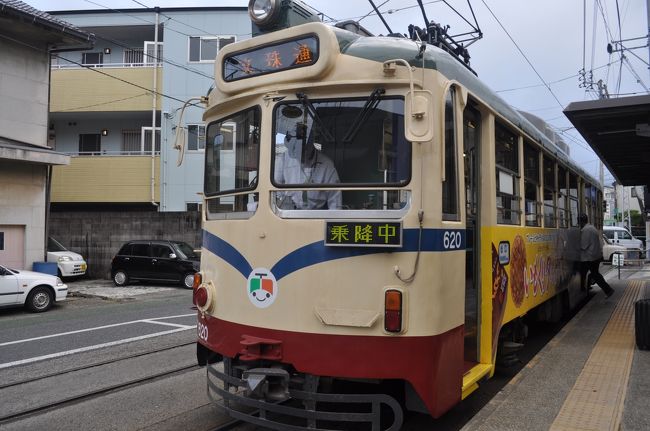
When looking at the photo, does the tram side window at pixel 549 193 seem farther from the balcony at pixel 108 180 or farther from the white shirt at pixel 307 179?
the balcony at pixel 108 180

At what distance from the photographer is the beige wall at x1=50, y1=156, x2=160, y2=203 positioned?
22.2 metres

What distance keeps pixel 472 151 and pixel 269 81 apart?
76.6 inches

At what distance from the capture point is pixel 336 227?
12.1ft

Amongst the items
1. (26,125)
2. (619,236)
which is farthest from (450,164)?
(619,236)

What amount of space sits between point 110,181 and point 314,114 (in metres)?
20.4

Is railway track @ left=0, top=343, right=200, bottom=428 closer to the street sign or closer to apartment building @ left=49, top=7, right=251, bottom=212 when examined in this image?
apartment building @ left=49, top=7, right=251, bottom=212

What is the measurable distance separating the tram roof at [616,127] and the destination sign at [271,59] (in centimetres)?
461

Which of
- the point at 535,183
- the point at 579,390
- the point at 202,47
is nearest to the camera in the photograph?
the point at 579,390

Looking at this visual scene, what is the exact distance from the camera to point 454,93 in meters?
4.13

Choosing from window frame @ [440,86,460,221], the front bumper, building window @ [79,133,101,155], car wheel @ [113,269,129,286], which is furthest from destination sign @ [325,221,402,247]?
building window @ [79,133,101,155]

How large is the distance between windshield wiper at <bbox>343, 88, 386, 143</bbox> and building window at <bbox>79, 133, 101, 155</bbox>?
2256cm

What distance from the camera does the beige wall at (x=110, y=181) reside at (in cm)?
2216

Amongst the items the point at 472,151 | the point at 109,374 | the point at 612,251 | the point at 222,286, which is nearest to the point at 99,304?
the point at 109,374

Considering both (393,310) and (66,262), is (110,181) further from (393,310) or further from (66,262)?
(393,310)
